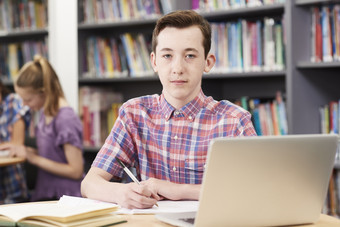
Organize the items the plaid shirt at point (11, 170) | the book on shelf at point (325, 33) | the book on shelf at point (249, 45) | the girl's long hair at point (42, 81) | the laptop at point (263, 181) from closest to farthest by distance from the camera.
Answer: the laptop at point (263, 181) < the book on shelf at point (325, 33) < the book on shelf at point (249, 45) < the girl's long hair at point (42, 81) < the plaid shirt at point (11, 170)

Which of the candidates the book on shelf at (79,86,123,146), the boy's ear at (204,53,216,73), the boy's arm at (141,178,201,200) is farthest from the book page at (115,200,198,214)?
the book on shelf at (79,86,123,146)

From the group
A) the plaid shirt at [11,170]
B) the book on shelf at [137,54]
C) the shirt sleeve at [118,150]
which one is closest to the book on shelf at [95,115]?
the book on shelf at [137,54]

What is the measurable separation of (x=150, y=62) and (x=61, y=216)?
2441mm

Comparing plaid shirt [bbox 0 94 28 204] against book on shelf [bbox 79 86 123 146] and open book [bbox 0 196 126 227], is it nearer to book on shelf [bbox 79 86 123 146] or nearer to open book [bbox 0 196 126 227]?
book on shelf [bbox 79 86 123 146]

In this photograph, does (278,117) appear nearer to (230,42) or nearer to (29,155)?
(230,42)

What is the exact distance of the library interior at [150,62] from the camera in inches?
122

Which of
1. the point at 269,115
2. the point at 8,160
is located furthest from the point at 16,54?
the point at 269,115

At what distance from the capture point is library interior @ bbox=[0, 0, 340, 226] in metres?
3.10

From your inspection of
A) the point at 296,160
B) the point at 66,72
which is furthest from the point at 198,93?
the point at 66,72

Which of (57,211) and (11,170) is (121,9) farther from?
(57,211)

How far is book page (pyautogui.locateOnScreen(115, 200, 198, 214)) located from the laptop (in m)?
0.11

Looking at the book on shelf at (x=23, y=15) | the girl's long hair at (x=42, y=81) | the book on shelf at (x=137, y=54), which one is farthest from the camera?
the book on shelf at (x=23, y=15)

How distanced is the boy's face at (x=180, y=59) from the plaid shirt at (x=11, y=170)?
6.70 ft

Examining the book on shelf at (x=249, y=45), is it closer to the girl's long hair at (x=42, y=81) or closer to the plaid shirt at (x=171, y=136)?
the girl's long hair at (x=42, y=81)
